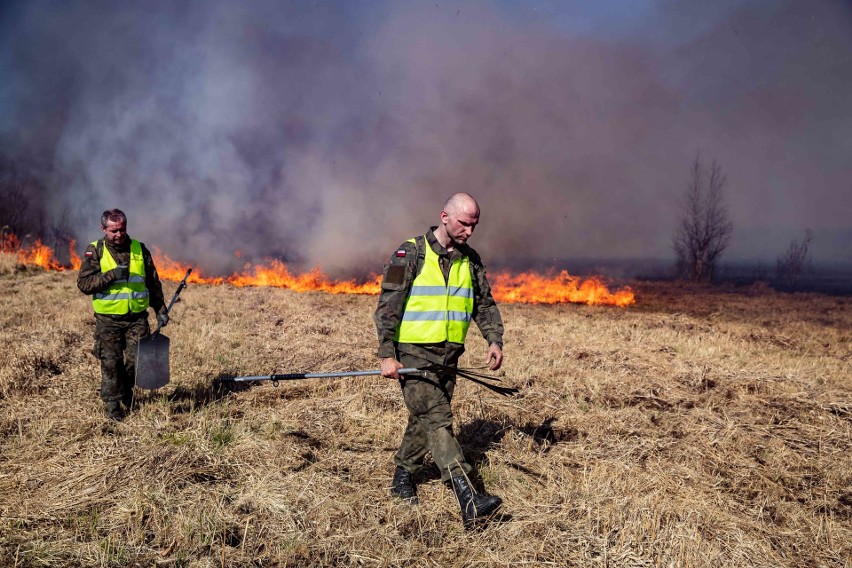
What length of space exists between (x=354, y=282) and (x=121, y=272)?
1625 centimetres

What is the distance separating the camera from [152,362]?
523 cm

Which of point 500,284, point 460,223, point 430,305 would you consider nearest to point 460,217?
point 460,223

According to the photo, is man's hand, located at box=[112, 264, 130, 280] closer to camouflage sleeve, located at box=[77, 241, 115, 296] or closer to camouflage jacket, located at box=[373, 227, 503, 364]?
camouflage sleeve, located at box=[77, 241, 115, 296]

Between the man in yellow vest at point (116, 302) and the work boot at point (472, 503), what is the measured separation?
386cm

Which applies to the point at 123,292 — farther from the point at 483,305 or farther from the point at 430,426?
the point at 483,305

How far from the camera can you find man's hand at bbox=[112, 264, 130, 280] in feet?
17.4

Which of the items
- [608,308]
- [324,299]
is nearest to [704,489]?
[324,299]

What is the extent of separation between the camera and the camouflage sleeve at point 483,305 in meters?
4.16

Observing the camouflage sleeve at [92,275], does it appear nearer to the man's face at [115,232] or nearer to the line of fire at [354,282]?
the man's face at [115,232]

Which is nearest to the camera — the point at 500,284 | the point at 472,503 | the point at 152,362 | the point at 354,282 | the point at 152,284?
the point at 472,503

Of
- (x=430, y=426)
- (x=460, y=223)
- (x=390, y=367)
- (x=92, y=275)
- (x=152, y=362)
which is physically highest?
(x=460, y=223)

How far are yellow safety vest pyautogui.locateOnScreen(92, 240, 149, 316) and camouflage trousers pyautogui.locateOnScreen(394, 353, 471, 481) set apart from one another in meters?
3.49

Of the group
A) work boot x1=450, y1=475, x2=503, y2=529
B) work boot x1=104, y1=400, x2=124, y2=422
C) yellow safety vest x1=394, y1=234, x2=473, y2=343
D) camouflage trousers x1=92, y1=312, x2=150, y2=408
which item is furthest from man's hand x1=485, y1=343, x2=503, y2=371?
work boot x1=104, y1=400, x2=124, y2=422

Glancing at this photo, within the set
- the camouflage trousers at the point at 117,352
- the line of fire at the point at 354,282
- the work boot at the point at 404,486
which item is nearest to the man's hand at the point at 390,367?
the work boot at the point at 404,486
